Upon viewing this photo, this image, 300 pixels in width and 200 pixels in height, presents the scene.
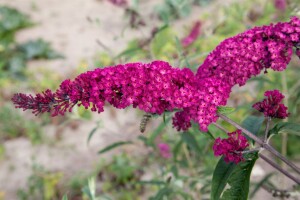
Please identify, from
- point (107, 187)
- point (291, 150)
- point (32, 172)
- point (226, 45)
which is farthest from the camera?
point (32, 172)

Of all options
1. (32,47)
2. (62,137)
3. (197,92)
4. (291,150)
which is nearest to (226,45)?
(197,92)

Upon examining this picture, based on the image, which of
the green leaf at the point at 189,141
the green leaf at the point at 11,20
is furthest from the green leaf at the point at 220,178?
the green leaf at the point at 11,20

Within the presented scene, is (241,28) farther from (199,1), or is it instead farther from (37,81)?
(37,81)

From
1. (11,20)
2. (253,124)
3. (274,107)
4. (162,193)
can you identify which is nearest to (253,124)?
(253,124)

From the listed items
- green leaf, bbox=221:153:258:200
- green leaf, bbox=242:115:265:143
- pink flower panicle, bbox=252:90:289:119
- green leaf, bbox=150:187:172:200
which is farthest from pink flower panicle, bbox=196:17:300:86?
green leaf, bbox=150:187:172:200

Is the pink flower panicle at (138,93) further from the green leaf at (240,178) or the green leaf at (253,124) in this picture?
the green leaf at (253,124)
